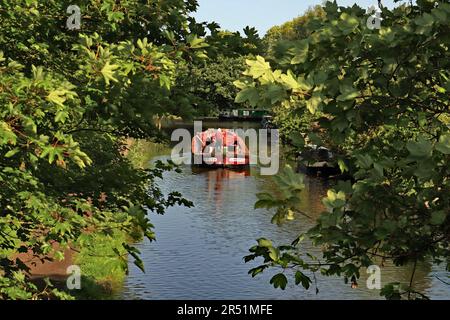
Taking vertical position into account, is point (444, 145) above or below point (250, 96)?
below

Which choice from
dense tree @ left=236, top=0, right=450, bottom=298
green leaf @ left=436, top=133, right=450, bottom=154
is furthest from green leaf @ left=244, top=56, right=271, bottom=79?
green leaf @ left=436, top=133, right=450, bottom=154

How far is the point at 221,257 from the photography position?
90.7 feet

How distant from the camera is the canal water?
75.4 ft

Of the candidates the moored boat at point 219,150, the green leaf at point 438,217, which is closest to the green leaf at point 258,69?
the green leaf at point 438,217

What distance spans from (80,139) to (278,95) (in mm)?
7968

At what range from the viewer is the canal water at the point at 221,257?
905 inches

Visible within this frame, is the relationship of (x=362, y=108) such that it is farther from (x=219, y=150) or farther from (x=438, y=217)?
(x=219, y=150)

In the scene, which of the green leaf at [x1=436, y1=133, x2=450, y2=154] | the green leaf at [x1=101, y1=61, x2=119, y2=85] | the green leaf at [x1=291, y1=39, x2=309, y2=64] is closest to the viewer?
the green leaf at [x1=436, y1=133, x2=450, y2=154]

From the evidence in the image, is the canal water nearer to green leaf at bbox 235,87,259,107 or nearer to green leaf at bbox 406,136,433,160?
green leaf at bbox 235,87,259,107

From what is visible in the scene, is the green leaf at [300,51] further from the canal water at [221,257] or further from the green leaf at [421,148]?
the canal water at [221,257]

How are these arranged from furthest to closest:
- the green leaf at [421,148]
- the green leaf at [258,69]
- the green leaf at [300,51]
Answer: the green leaf at [300,51] → the green leaf at [258,69] → the green leaf at [421,148]

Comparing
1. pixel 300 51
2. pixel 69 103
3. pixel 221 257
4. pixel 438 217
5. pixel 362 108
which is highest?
pixel 300 51

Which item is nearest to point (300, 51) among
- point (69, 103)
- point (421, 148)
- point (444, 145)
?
point (421, 148)

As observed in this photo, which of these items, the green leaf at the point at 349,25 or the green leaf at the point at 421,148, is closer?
the green leaf at the point at 421,148
